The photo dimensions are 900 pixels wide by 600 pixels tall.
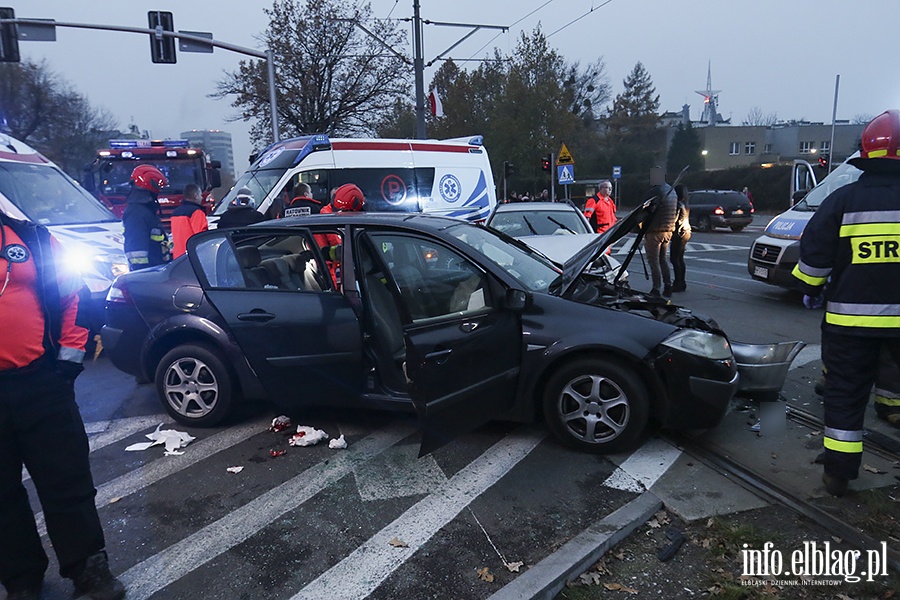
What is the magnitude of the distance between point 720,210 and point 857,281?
2339 centimetres

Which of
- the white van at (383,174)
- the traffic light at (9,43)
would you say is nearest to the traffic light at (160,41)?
the traffic light at (9,43)

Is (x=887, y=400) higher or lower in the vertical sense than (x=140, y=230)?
lower

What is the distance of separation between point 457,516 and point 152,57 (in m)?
16.0

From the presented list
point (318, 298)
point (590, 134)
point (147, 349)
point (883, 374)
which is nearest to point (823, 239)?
point (883, 374)

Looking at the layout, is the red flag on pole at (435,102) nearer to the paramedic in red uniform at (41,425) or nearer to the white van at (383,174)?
the white van at (383,174)

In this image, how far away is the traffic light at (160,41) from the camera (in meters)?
15.4

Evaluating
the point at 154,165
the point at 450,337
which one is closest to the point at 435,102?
the point at 154,165

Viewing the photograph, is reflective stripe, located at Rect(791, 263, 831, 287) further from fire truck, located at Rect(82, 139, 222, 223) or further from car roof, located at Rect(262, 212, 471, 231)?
fire truck, located at Rect(82, 139, 222, 223)

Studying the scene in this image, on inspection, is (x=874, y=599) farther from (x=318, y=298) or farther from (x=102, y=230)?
(x=102, y=230)

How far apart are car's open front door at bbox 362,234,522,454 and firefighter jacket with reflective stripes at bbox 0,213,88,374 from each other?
1613 mm

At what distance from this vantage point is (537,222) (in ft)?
30.8

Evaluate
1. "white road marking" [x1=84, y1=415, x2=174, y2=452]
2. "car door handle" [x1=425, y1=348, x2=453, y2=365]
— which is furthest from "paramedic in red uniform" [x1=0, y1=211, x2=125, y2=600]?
"white road marking" [x1=84, y1=415, x2=174, y2=452]

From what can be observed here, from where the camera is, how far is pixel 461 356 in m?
3.58

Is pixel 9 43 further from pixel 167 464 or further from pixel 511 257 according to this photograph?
pixel 511 257
